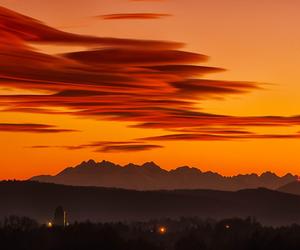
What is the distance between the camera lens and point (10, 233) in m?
188

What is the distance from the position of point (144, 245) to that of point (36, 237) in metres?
20.1

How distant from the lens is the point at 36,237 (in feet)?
611

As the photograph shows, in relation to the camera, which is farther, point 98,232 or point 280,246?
point 98,232

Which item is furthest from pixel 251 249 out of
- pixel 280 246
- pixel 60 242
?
pixel 60 242

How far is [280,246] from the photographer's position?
178125 mm

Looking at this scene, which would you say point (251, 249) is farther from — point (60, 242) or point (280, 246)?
point (60, 242)

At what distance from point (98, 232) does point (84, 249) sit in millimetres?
10052

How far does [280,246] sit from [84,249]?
3524 cm

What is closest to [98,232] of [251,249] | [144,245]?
[144,245]

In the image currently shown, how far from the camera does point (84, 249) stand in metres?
183

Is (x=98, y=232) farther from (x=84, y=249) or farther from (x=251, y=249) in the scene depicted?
(x=251, y=249)

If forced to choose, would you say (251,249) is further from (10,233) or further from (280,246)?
(10,233)

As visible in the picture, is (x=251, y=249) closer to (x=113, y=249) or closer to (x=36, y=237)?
(x=113, y=249)

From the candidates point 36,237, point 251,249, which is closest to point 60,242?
point 36,237
